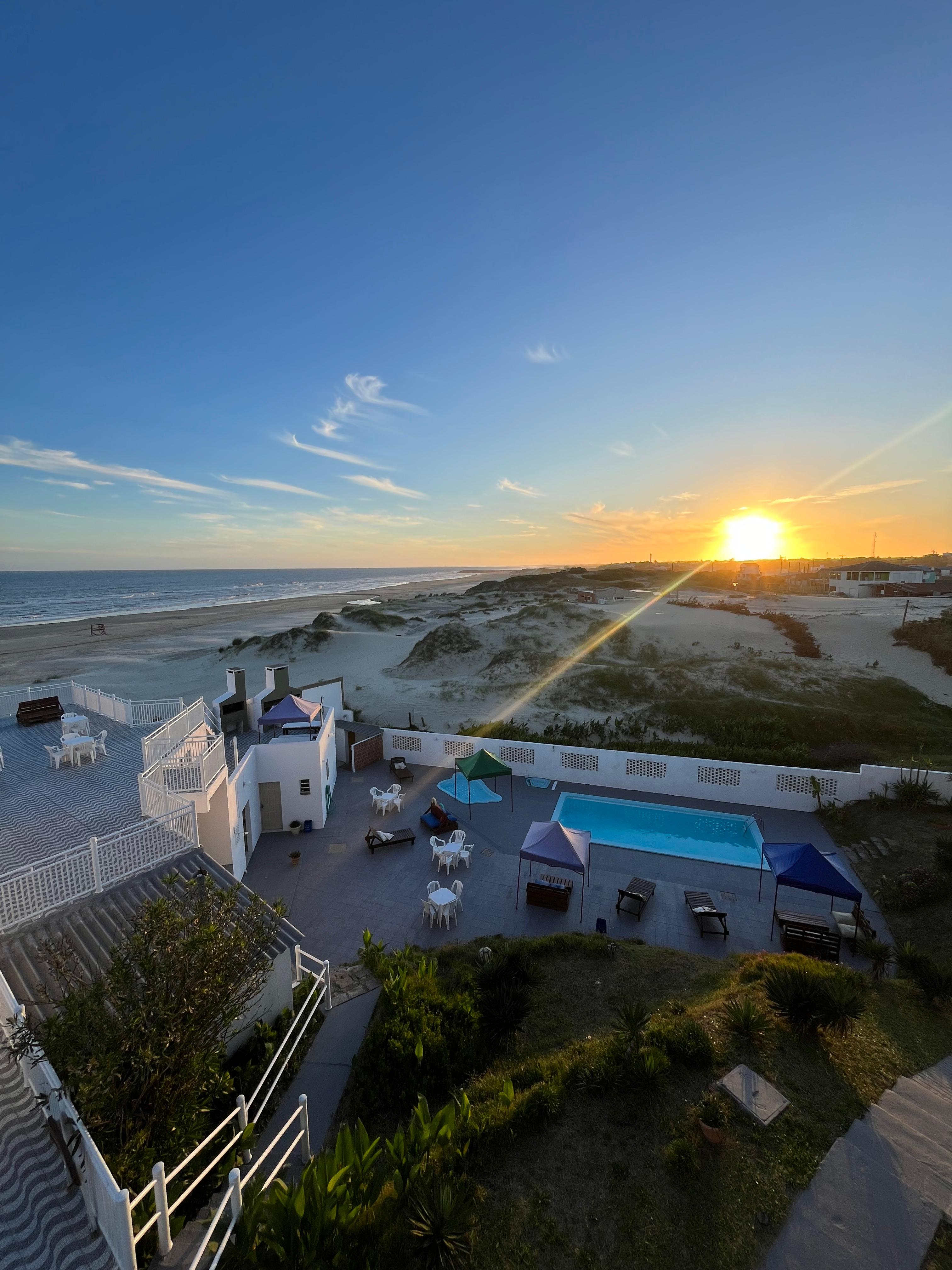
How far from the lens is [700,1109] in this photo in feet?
18.5

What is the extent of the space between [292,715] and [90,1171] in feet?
35.4

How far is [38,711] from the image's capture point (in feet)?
52.5

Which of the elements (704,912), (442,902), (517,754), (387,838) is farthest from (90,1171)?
(517,754)

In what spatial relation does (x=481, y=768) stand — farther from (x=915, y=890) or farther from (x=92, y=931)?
(x=915, y=890)

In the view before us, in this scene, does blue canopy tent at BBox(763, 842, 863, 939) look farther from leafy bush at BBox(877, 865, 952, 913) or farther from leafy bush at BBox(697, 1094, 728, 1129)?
leafy bush at BBox(697, 1094, 728, 1129)

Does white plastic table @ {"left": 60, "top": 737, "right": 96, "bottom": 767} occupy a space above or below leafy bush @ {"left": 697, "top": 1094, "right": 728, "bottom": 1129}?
above

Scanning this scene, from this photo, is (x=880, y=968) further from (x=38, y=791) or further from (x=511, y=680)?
(x=511, y=680)

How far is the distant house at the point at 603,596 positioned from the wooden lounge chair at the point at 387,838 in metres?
41.8

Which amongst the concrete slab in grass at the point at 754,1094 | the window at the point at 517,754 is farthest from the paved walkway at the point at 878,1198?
the window at the point at 517,754

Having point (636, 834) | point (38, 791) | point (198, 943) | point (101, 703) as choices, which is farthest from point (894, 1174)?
point (101, 703)

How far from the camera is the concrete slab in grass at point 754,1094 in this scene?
5562 mm

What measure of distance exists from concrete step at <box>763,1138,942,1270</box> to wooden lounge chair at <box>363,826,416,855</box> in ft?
32.3

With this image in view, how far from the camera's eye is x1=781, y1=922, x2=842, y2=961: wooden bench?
9.41m

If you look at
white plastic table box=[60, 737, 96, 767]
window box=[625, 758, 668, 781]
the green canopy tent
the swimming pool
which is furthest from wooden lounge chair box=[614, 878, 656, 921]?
white plastic table box=[60, 737, 96, 767]
